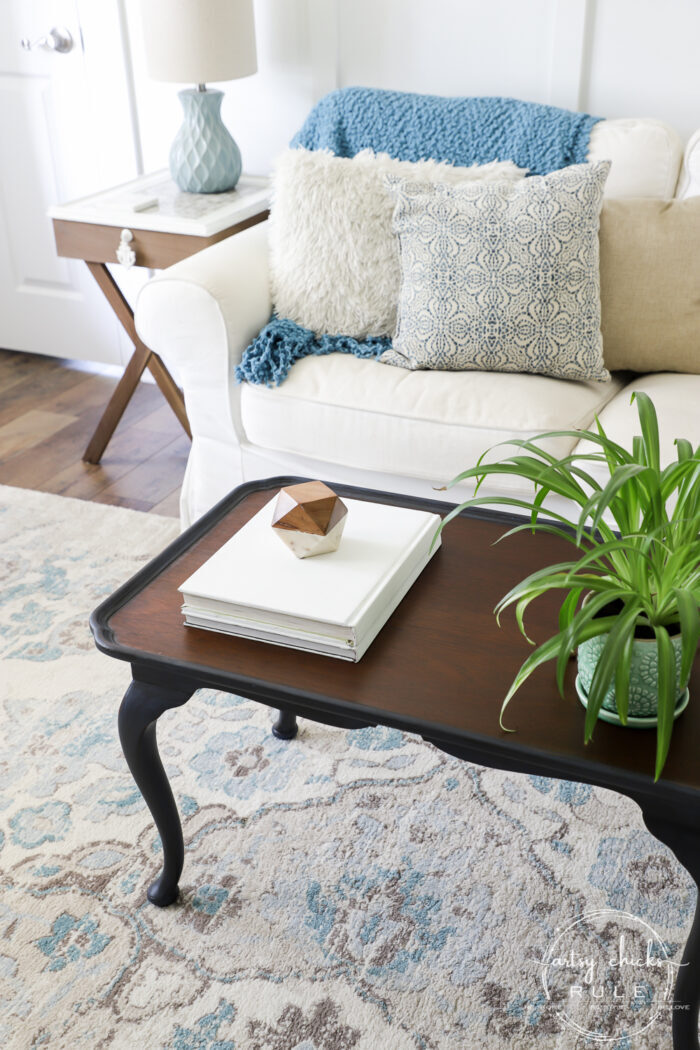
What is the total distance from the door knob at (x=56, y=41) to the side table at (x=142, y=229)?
1.76 feet

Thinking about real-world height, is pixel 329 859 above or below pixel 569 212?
below

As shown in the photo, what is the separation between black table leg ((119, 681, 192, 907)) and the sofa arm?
38.0 inches

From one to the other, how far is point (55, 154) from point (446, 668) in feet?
8.25

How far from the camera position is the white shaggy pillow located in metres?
2.07

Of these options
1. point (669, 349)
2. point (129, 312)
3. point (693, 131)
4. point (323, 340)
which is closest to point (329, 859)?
point (323, 340)

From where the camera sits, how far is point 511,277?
191 cm

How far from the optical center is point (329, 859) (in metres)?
1.46

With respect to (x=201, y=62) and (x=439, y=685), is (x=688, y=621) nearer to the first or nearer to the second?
(x=439, y=685)

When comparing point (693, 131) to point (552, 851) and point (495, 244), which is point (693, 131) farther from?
point (552, 851)

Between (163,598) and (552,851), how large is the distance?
0.70 meters

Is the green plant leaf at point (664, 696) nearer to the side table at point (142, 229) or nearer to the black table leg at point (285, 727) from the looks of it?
the black table leg at point (285, 727)

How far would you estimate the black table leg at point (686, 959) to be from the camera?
103 centimetres

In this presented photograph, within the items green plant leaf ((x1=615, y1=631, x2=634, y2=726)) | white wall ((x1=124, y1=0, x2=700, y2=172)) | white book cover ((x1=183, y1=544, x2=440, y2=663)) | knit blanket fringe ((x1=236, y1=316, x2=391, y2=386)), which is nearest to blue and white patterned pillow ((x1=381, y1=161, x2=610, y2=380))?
knit blanket fringe ((x1=236, y1=316, x2=391, y2=386))

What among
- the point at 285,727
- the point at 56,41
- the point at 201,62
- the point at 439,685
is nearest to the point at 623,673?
the point at 439,685
